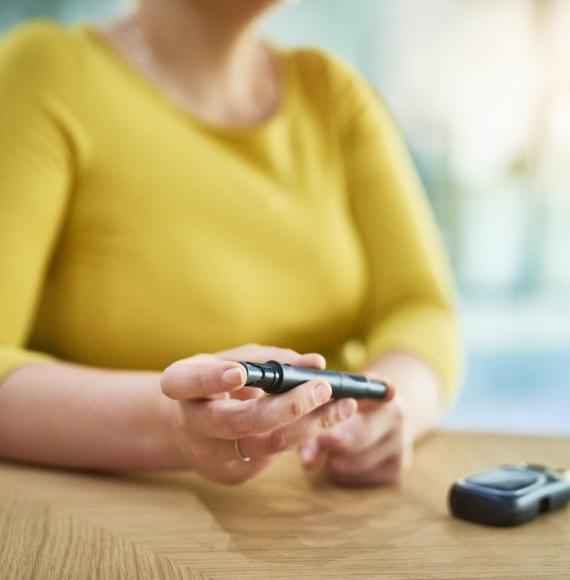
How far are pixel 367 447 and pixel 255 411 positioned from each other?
166 mm

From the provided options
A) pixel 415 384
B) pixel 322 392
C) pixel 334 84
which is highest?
Result: pixel 334 84

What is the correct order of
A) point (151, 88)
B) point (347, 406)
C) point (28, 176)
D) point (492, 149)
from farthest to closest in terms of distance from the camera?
point (492, 149), point (151, 88), point (28, 176), point (347, 406)

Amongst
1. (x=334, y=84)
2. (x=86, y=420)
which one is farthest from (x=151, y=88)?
(x=86, y=420)

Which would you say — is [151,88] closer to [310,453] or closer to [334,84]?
[334,84]

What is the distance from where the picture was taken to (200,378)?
0.46 meters

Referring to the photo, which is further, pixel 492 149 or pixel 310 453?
pixel 492 149

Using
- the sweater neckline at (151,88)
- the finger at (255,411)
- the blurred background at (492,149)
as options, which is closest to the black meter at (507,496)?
the finger at (255,411)

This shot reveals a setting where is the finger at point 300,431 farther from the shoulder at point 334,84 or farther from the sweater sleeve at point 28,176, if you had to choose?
the shoulder at point 334,84

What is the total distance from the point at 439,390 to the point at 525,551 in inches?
13.5

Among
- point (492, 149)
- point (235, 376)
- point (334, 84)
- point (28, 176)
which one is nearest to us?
point (235, 376)

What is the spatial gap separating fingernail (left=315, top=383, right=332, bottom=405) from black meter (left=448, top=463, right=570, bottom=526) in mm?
122

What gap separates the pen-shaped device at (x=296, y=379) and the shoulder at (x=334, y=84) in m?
0.51

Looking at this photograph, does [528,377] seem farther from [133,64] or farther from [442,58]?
[133,64]

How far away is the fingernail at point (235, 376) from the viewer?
1.40ft
